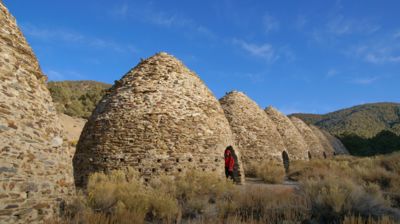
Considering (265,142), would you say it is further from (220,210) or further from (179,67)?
(220,210)

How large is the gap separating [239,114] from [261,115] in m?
1.57

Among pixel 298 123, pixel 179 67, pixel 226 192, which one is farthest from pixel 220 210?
pixel 298 123

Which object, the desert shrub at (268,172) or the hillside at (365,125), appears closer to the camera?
the desert shrub at (268,172)

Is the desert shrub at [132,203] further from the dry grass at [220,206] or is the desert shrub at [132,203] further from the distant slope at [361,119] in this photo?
the distant slope at [361,119]

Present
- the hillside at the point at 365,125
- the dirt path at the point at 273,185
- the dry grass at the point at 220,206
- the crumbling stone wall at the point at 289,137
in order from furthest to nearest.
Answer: the hillside at the point at 365,125, the crumbling stone wall at the point at 289,137, the dirt path at the point at 273,185, the dry grass at the point at 220,206

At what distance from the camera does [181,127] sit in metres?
10.2

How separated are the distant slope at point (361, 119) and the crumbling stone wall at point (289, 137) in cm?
5391

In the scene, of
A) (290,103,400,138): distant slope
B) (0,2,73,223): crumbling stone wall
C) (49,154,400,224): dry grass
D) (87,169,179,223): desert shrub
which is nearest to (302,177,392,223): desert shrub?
(49,154,400,224): dry grass

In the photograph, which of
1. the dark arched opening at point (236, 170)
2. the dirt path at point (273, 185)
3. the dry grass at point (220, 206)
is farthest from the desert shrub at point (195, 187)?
the dark arched opening at point (236, 170)

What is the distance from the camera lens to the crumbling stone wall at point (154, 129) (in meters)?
9.66

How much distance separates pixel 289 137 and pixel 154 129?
48.0 ft

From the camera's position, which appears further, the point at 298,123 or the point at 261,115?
the point at 298,123

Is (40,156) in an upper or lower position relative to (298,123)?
lower

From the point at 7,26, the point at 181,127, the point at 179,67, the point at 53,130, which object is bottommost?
the point at 53,130
